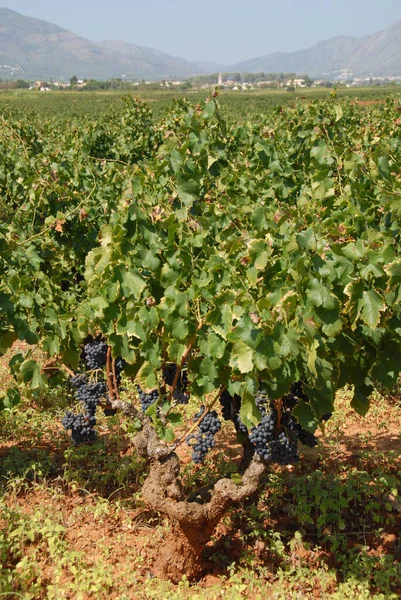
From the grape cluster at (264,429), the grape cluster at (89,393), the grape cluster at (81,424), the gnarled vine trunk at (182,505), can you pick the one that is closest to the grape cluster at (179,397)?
the gnarled vine trunk at (182,505)

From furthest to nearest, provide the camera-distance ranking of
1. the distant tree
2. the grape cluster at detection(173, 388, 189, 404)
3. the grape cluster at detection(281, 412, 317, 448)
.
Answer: the distant tree
the grape cluster at detection(173, 388, 189, 404)
the grape cluster at detection(281, 412, 317, 448)

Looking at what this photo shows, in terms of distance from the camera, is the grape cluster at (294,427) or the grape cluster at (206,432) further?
the grape cluster at (206,432)

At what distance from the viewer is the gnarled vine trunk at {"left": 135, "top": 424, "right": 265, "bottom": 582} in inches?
154

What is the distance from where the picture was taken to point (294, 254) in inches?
129

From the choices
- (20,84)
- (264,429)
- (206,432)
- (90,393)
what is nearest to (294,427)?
(264,429)

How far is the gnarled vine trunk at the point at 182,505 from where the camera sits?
154 inches

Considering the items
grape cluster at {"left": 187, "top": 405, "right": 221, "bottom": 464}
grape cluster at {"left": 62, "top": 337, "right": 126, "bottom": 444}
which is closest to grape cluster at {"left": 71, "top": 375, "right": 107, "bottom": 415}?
grape cluster at {"left": 62, "top": 337, "right": 126, "bottom": 444}

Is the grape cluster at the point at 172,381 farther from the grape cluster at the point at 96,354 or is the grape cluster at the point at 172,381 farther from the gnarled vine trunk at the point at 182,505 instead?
the grape cluster at the point at 96,354

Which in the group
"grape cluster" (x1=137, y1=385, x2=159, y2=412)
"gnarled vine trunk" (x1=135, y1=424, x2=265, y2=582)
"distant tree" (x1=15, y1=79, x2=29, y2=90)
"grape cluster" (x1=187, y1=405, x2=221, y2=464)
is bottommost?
"gnarled vine trunk" (x1=135, y1=424, x2=265, y2=582)

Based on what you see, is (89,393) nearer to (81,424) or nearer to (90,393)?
(90,393)

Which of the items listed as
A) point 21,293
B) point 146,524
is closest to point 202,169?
point 21,293

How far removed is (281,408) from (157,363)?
2.74 ft

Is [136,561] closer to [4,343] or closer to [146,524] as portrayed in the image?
[146,524]

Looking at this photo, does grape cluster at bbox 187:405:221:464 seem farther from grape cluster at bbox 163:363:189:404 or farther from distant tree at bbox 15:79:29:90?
distant tree at bbox 15:79:29:90
